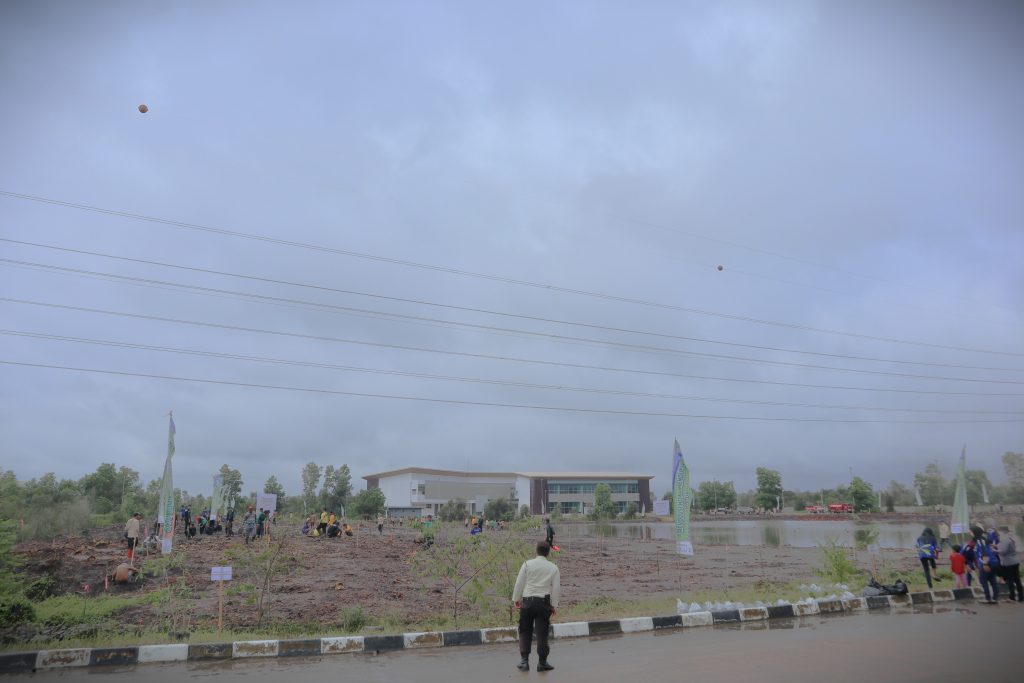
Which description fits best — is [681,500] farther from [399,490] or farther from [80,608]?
[399,490]

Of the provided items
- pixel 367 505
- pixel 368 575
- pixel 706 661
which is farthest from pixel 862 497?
pixel 706 661

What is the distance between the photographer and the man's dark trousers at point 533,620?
346 inches

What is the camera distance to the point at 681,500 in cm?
2255

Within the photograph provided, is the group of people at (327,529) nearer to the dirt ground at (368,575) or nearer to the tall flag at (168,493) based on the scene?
the dirt ground at (368,575)

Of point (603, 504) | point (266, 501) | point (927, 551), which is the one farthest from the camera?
point (603, 504)

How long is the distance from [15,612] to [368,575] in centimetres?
1137

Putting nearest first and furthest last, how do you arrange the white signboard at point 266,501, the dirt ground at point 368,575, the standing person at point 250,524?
the dirt ground at point 368,575, the standing person at point 250,524, the white signboard at point 266,501

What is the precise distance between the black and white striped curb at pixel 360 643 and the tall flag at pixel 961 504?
1425 cm

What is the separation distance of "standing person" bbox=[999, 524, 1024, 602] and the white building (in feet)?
341

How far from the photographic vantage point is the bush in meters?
12.0

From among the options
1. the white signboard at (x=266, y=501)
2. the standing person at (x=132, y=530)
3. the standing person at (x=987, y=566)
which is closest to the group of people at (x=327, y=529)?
the white signboard at (x=266, y=501)

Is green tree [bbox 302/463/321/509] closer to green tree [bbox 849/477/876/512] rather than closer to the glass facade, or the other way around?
the glass facade

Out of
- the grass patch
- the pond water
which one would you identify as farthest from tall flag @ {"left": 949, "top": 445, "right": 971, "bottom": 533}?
the grass patch

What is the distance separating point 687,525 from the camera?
71.8 ft
